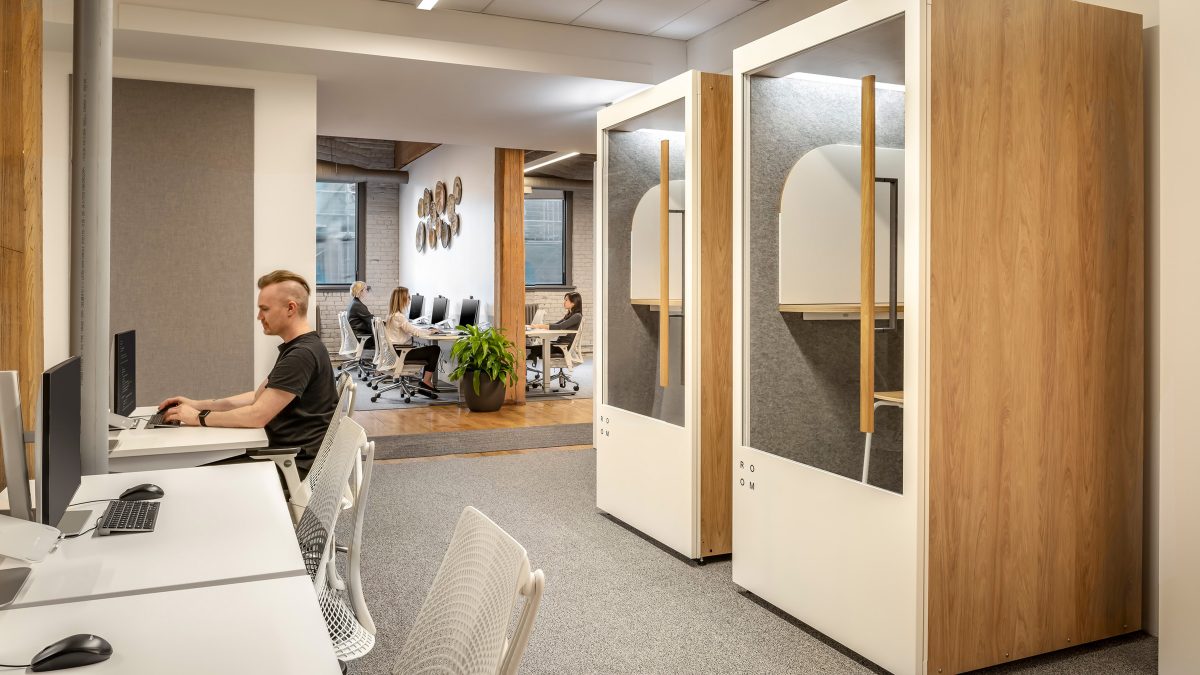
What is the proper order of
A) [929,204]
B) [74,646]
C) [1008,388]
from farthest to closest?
[1008,388] < [929,204] < [74,646]

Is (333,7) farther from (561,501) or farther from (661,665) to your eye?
(661,665)

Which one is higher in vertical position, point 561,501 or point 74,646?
point 74,646

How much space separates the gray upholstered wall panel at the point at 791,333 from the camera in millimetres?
3172

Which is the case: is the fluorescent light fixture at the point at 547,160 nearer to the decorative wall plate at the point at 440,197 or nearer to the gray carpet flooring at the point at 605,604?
the decorative wall plate at the point at 440,197

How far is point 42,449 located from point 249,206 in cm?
407

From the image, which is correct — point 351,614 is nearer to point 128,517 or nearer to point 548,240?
point 128,517

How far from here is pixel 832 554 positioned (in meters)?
3.00

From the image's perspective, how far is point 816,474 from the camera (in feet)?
10.1

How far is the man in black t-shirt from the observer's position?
352cm

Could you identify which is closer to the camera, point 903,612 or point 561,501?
point 903,612

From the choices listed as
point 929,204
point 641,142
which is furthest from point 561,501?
point 929,204

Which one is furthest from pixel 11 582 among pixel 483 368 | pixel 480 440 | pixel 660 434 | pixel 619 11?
pixel 483 368

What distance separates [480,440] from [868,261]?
14.8 ft

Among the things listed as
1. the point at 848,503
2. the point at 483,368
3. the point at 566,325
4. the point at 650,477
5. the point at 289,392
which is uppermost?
the point at 566,325
